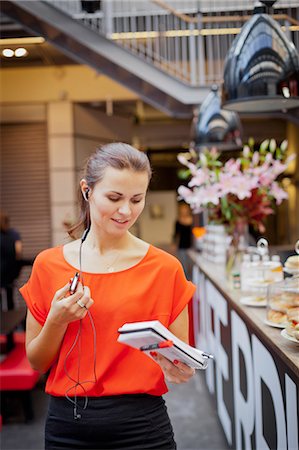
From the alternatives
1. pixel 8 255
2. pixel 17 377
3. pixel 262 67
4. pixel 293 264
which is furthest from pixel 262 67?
pixel 8 255

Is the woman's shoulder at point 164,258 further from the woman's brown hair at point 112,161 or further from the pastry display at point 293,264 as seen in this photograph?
the pastry display at point 293,264

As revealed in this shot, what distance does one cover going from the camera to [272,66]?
2.96m

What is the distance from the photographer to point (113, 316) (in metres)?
1.69

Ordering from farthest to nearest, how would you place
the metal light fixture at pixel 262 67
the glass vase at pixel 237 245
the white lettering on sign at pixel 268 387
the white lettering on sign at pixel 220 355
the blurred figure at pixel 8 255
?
the blurred figure at pixel 8 255, the glass vase at pixel 237 245, the white lettering on sign at pixel 220 355, the metal light fixture at pixel 262 67, the white lettering on sign at pixel 268 387

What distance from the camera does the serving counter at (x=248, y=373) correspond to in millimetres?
Result: 2254

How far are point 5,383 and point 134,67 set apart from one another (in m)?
3.98

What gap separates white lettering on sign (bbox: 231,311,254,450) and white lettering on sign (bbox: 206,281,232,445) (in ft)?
1.09

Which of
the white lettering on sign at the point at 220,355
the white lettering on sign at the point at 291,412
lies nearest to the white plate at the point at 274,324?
the white lettering on sign at the point at 291,412

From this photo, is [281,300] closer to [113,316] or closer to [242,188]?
[113,316]

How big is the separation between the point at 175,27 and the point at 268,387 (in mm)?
6533

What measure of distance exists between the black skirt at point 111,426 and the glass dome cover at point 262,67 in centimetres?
167

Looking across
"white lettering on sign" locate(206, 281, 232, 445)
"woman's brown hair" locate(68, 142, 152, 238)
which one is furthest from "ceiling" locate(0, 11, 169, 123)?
"woman's brown hair" locate(68, 142, 152, 238)

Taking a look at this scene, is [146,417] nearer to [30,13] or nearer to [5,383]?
[5,383]

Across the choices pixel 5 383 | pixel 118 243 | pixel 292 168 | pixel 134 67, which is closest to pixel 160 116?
pixel 292 168
